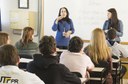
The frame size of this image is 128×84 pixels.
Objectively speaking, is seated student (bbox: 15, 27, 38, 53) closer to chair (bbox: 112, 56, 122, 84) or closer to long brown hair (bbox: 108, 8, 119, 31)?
chair (bbox: 112, 56, 122, 84)

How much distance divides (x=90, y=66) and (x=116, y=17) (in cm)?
258

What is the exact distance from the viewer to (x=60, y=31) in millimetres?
6426

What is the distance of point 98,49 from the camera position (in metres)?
4.60

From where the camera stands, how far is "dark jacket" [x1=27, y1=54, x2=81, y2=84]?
3049 millimetres

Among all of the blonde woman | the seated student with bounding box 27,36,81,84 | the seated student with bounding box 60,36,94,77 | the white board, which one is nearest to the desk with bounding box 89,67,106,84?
the seated student with bounding box 60,36,94,77

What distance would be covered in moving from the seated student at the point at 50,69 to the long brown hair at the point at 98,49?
4.55 feet

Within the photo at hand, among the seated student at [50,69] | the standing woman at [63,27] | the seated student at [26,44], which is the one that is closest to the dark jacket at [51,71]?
the seated student at [50,69]

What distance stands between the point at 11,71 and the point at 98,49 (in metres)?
2.40

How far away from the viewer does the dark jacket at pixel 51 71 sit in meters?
3.05

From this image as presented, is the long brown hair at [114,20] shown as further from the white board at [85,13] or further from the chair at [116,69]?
the chair at [116,69]

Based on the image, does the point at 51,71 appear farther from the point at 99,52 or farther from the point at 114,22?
the point at 114,22

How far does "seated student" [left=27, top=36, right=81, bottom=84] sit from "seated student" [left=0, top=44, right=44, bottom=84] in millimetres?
586

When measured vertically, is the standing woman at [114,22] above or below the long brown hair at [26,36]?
above

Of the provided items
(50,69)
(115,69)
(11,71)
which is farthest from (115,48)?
(11,71)
